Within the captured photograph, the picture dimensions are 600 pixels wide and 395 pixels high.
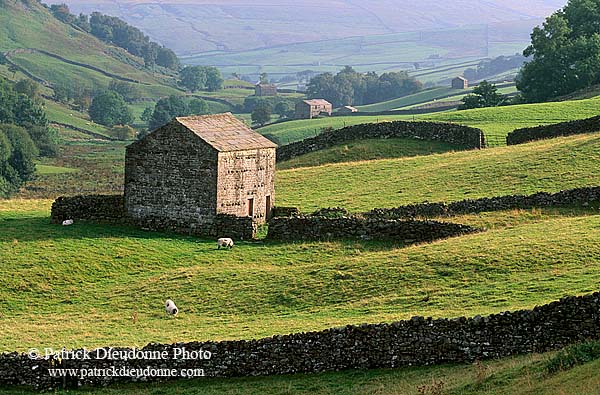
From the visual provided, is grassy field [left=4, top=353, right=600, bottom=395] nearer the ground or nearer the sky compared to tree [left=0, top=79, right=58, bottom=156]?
nearer the ground

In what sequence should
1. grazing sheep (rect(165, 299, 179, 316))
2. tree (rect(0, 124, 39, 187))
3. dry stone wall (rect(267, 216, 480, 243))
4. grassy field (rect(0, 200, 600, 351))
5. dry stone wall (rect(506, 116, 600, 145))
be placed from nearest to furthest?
grassy field (rect(0, 200, 600, 351)) < grazing sheep (rect(165, 299, 179, 316)) < dry stone wall (rect(267, 216, 480, 243)) < dry stone wall (rect(506, 116, 600, 145)) < tree (rect(0, 124, 39, 187))

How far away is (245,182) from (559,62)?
61810 millimetres

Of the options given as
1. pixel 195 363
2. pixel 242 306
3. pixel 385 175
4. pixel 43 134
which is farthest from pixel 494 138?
pixel 43 134

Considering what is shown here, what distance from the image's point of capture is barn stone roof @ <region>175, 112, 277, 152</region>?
43250 mm

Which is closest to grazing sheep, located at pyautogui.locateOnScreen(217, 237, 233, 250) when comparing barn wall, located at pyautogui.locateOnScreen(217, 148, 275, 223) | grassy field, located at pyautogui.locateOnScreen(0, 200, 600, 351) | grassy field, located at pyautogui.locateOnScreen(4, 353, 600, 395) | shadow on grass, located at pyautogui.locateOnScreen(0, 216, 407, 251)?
grassy field, located at pyautogui.locateOnScreen(0, 200, 600, 351)

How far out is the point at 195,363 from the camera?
24953 mm

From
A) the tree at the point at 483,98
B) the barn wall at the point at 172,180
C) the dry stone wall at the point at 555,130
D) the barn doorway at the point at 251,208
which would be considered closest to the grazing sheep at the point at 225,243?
the barn wall at the point at 172,180

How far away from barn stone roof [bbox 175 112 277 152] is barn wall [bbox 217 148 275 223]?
0.29 metres

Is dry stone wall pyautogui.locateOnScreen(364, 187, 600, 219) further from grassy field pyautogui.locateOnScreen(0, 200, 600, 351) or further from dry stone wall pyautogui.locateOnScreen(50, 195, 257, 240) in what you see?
dry stone wall pyautogui.locateOnScreen(50, 195, 257, 240)

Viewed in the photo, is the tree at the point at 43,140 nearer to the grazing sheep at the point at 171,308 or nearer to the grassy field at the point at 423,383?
the grazing sheep at the point at 171,308

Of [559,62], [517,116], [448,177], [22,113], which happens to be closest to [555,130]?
[448,177]

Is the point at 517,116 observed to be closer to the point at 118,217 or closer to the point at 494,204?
the point at 494,204

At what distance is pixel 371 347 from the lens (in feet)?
79.8

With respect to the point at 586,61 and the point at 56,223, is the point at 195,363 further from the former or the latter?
the point at 586,61
